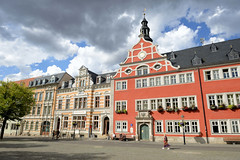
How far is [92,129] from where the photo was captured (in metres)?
33.0

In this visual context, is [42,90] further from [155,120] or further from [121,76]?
[155,120]

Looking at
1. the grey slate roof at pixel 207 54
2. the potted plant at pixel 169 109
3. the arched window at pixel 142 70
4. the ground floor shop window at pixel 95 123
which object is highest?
the grey slate roof at pixel 207 54

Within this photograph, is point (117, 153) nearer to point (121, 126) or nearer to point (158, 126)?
point (158, 126)

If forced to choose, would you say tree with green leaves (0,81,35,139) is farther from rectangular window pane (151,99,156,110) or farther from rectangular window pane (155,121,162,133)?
rectangular window pane (155,121,162,133)

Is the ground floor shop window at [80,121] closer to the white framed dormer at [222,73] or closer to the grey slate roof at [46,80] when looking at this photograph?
the grey slate roof at [46,80]

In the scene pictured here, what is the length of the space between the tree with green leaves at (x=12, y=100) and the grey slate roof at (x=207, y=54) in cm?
2639

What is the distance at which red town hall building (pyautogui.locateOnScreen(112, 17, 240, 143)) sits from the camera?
2262cm

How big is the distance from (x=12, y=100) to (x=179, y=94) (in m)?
27.2

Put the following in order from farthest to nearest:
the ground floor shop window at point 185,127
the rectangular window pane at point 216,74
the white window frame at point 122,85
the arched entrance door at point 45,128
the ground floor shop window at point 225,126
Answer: the arched entrance door at point 45,128
the white window frame at point 122,85
the rectangular window pane at point 216,74
the ground floor shop window at point 185,127
the ground floor shop window at point 225,126

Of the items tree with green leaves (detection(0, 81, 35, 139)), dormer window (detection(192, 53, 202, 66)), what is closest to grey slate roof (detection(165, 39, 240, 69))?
dormer window (detection(192, 53, 202, 66))

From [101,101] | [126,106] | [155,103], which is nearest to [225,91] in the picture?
[155,103]

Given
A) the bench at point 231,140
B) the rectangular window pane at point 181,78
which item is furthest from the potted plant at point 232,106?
the rectangular window pane at point 181,78

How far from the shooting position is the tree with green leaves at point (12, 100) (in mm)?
27297

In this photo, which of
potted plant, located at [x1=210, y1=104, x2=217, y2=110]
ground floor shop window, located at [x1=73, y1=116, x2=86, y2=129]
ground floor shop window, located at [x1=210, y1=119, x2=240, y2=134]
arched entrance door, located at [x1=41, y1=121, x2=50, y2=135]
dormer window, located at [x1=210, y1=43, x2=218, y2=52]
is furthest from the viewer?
arched entrance door, located at [x1=41, y1=121, x2=50, y2=135]
